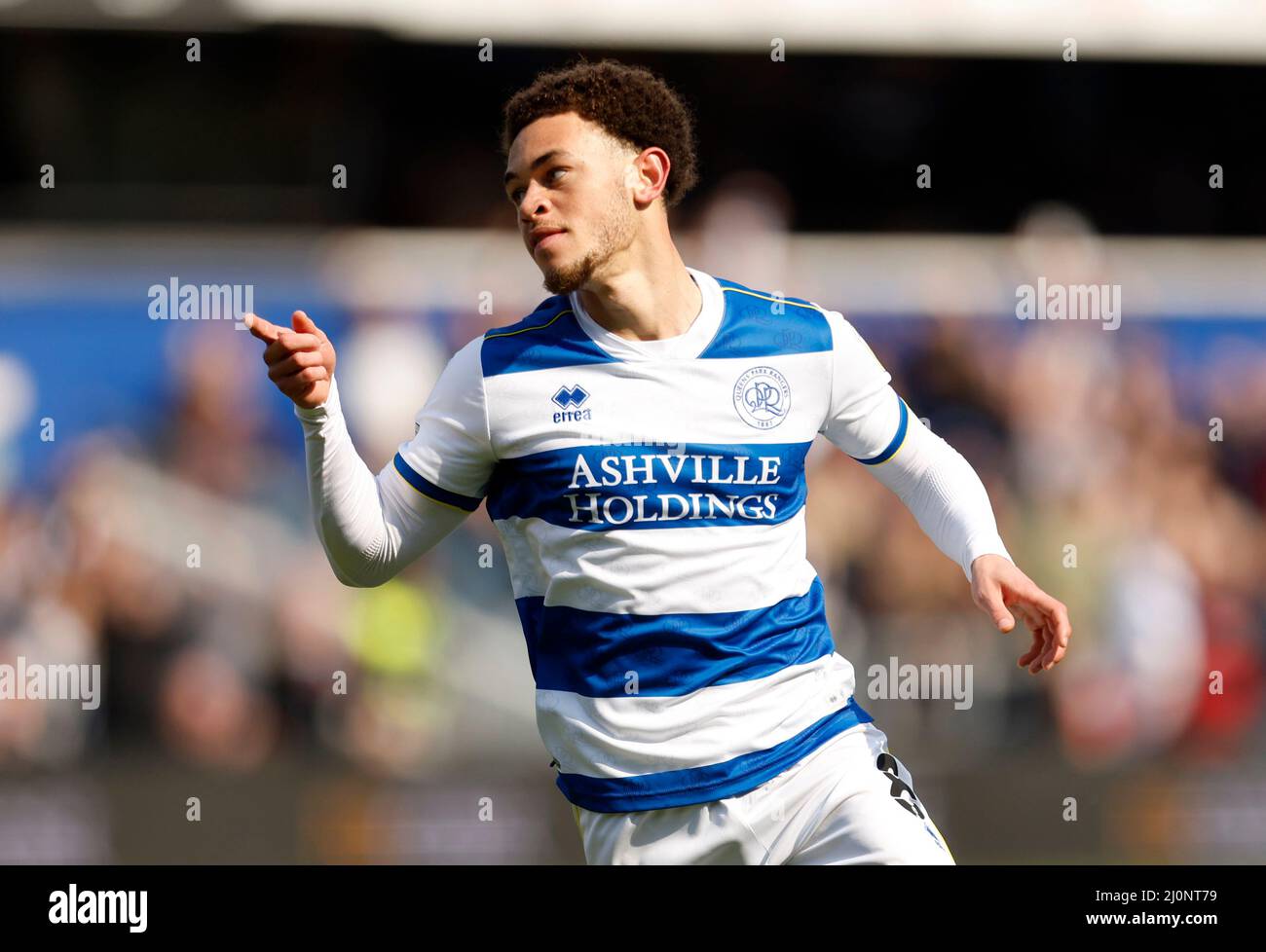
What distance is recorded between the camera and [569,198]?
11.8 ft

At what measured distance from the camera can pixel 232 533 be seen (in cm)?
824

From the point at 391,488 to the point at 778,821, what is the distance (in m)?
1.25

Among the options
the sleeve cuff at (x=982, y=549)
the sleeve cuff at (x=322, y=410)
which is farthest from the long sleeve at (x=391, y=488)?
the sleeve cuff at (x=982, y=549)

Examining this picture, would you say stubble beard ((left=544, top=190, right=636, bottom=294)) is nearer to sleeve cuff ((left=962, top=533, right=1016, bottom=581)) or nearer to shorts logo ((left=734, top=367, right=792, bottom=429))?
shorts logo ((left=734, top=367, right=792, bottom=429))

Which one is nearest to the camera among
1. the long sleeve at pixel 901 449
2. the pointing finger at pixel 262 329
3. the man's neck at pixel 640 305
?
the pointing finger at pixel 262 329

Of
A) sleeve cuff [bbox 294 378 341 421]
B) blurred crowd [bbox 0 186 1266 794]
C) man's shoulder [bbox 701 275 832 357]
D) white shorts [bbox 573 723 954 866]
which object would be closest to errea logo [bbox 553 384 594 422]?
man's shoulder [bbox 701 275 832 357]

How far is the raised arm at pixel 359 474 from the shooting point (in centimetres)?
330

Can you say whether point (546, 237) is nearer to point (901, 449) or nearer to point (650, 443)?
point (650, 443)

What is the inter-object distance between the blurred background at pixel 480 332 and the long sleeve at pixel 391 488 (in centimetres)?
420

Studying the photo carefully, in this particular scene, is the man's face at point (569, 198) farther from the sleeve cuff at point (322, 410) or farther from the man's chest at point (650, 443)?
the sleeve cuff at point (322, 410)

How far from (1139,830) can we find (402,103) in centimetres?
619

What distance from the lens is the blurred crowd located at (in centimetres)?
802
